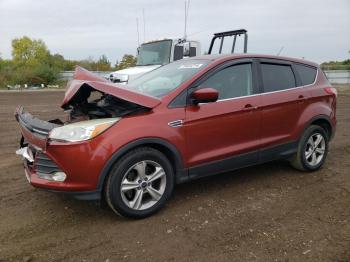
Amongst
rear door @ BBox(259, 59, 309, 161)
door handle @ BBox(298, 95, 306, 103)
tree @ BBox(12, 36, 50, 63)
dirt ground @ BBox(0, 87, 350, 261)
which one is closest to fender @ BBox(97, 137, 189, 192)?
dirt ground @ BBox(0, 87, 350, 261)

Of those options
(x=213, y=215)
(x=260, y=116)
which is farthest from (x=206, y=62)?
(x=213, y=215)

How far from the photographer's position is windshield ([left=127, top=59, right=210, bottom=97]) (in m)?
4.63

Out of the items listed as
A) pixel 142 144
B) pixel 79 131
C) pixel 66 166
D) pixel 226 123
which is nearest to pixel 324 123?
pixel 226 123

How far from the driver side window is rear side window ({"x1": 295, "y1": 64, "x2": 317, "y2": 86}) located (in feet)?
3.52

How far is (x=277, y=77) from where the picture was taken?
17.7 feet

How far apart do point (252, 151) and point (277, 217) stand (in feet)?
3.42

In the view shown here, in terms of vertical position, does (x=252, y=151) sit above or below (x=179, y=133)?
below

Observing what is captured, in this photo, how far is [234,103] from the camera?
15.6ft

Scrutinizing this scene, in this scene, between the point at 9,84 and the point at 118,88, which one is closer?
the point at 118,88

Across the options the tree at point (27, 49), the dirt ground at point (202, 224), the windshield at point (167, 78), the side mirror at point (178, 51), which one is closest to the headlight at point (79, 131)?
the windshield at point (167, 78)

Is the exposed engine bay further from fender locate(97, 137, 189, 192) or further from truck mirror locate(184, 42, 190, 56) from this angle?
truck mirror locate(184, 42, 190, 56)

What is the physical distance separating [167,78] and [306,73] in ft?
7.46

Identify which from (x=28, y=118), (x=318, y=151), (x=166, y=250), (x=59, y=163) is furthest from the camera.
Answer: (x=318, y=151)

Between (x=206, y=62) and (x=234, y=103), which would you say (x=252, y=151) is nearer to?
(x=234, y=103)
